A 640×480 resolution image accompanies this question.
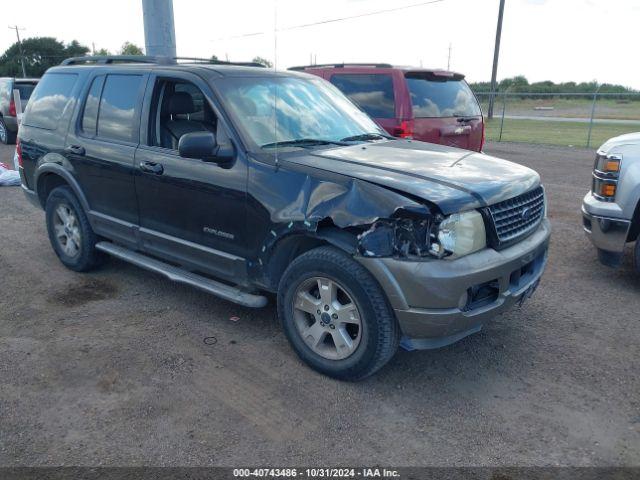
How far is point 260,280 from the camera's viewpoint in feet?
13.1

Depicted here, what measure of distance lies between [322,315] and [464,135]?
198 inches

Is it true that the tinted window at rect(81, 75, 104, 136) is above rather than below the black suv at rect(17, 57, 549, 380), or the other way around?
above

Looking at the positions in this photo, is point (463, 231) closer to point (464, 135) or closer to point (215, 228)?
point (215, 228)

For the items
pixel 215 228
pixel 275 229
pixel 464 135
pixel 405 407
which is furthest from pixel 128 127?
pixel 464 135

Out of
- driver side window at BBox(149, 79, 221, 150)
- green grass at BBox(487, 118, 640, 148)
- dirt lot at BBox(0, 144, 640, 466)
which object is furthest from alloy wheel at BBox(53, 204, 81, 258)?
green grass at BBox(487, 118, 640, 148)

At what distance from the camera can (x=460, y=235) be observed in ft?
10.7

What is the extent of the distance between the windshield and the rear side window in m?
2.83

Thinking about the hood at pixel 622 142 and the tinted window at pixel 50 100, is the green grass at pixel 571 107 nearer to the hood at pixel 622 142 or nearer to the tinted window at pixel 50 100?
the hood at pixel 622 142

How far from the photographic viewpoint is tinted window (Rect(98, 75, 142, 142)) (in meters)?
→ 4.71

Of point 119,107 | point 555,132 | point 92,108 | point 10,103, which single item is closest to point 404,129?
point 119,107

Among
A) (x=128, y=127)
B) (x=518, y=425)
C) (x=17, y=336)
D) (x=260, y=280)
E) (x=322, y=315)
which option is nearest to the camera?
(x=518, y=425)

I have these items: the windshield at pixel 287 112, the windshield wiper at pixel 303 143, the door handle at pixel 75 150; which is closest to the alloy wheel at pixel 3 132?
the door handle at pixel 75 150

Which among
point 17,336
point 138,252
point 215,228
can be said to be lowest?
point 17,336

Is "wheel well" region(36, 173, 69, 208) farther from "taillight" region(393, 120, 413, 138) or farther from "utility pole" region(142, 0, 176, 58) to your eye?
"utility pole" region(142, 0, 176, 58)
